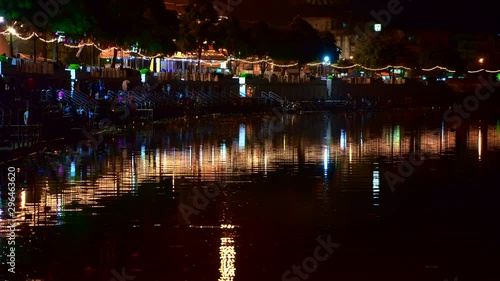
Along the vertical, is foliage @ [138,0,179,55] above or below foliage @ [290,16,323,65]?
below

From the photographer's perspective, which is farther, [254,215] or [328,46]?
[328,46]

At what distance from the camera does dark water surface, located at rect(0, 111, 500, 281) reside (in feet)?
44.9

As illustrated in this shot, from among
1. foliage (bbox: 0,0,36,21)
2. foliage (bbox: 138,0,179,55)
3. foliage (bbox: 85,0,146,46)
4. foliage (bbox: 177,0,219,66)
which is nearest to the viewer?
foliage (bbox: 0,0,36,21)

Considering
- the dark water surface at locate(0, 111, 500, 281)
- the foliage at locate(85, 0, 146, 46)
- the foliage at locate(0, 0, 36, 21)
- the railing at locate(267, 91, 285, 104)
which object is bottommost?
the dark water surface at locate(0, 111, 500, 281)

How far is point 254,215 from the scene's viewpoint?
18.2 m

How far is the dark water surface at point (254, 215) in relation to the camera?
13695mm

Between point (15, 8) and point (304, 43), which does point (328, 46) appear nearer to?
point (304, 43)

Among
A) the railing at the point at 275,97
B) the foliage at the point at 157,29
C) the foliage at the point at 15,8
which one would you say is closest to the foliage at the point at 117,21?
the foliage at the point at 157,29

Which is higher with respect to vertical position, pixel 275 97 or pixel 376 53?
pixel 376 53

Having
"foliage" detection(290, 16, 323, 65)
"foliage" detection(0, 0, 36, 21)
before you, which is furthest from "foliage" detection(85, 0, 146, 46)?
"foliage" detection(290, 16, 323, 65)

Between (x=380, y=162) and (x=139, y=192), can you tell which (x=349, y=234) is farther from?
(x=380, y=162)

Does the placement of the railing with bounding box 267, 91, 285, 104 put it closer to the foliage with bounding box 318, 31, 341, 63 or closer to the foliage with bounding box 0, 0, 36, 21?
the foliage with bounding box 318, 31, 341, 63

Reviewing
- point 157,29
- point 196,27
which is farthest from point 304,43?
point 157,29

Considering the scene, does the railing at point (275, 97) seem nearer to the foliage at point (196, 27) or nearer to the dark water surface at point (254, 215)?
the foliage at point (196, 27)
